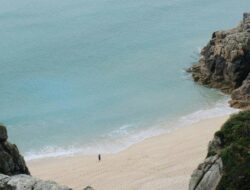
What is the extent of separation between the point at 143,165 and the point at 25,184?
1667 centimetres

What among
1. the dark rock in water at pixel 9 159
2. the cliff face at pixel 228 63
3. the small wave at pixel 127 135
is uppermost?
the dark rock in water at pixel 9 159

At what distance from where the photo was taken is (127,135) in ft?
161

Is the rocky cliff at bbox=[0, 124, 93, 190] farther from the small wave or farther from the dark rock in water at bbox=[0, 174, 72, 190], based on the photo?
the small wave

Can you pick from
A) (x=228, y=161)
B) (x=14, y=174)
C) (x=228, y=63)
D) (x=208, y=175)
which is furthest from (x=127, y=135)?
(x=228, y=161)

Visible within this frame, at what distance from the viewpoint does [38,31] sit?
86375 mm

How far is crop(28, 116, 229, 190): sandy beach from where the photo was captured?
3612cm

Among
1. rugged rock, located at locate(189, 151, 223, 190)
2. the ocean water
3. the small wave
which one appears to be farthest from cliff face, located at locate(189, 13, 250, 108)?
rugged rock, located at locate(189, 151, 223, 190)

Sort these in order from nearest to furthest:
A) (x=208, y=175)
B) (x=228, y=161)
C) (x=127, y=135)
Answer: (x=228, y=161) → (x=208, y=175) → (x=127, y=135)

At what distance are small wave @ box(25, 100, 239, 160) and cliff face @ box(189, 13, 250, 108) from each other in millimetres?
2201

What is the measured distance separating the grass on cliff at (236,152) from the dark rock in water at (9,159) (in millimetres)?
10295

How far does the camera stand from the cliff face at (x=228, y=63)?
53531mm

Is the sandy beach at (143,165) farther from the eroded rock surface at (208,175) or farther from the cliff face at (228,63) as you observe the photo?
the eroded rock surface at (208,175)

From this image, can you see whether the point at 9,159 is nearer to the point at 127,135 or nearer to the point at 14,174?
the point at 14,174

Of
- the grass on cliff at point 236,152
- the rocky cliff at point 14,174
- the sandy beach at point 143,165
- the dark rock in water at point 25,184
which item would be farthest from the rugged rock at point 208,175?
the sandy beach at point 143,165
